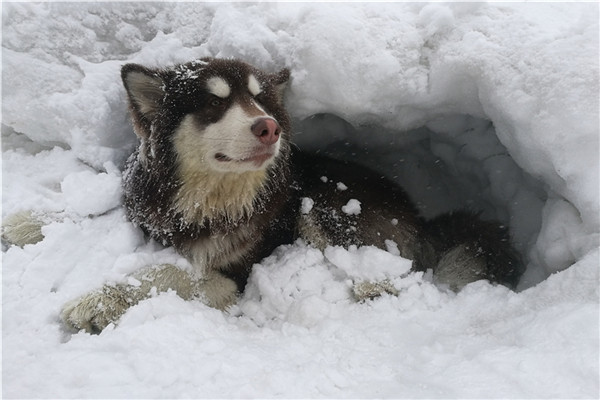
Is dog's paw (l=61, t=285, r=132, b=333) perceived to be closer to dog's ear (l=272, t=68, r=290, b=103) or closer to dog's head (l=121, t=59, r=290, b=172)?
dog's head (l=121, t=59, r=290, b=172)

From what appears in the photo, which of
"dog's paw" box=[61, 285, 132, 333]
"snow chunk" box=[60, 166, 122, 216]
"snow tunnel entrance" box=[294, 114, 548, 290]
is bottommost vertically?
"snow tunnel entrance" box=[294, 114, 548, 290]

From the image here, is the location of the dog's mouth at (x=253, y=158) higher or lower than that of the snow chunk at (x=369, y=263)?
higher

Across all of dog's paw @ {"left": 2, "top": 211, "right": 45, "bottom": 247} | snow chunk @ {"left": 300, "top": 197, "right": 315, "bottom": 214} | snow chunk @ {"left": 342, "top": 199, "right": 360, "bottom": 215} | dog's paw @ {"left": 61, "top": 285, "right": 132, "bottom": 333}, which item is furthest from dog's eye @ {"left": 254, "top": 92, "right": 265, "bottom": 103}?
dog's paw @ {"left": 2, "top": 211, "right": 45, "bottom": 247}

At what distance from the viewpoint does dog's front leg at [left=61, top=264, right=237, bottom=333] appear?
240 centimetres

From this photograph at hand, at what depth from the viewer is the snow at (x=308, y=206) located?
2.03 meters

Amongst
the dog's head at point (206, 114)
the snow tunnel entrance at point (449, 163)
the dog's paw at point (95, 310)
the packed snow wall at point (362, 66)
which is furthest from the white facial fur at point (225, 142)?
the snow tunnel entrance at point (449, 163)

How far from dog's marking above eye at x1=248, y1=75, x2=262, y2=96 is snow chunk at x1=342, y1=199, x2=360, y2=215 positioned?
1.11 m

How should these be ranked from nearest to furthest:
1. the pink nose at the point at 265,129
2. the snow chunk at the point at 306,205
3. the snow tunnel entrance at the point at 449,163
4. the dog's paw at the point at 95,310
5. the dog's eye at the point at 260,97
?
the dog's paw at the point at 95,310
the pink nose at the point at 265,129
the dog's eye at the point at 260,97
the snow chunk at the point at 306,205
the snow tunnel entrance at the point at 449,163

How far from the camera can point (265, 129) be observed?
2.65 meters

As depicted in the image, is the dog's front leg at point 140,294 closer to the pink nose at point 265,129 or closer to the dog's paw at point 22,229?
the dog's paw at point 22,229

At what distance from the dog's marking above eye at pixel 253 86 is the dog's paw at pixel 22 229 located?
152 centimetres

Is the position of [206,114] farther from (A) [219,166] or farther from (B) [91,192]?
(B) [91,192]

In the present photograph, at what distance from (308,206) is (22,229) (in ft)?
6.05

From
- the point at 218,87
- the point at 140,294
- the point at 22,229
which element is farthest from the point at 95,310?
the point at 218,87
